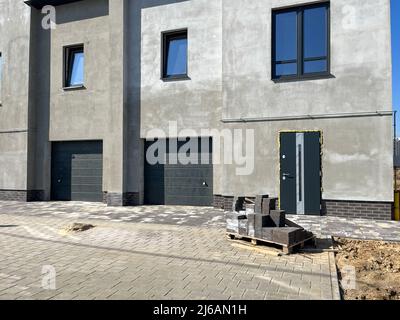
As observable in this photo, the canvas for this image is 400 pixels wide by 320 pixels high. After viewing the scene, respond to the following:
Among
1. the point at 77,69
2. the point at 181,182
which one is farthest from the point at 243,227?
the point at 77,69

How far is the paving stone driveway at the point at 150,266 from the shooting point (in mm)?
4375

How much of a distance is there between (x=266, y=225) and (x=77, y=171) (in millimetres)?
9528

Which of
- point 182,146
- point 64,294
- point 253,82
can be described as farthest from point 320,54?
point 64,294

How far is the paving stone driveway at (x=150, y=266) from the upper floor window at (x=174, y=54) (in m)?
5.95

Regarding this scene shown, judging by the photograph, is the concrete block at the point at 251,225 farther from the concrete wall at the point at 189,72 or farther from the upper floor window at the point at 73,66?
the upper floor window at the point at 73,66

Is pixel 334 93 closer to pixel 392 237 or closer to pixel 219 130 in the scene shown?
pixel 219 130

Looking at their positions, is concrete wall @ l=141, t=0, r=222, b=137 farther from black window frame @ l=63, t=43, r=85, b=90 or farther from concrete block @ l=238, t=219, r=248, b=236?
concrete block @ l=238, t=219, r=248, b=236

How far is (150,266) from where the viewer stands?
545 centimetres

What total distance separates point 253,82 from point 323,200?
4054mm

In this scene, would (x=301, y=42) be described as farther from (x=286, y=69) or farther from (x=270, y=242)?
(x=270, y=242)

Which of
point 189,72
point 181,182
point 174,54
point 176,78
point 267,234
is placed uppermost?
point 174,54

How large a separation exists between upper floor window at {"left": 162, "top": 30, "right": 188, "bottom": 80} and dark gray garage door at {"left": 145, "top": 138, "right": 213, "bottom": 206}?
96.2 inches

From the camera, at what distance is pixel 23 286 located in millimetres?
4562
